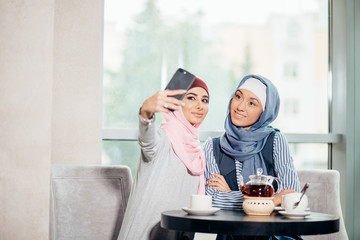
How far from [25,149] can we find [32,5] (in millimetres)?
782

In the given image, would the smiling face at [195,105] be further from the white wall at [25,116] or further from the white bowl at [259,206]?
the white wall at [25,116]

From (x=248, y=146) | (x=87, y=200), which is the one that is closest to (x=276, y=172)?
(x=248, y=146)

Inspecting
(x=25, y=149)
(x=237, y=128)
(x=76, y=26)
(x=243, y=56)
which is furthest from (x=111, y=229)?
(x=243, y=56)

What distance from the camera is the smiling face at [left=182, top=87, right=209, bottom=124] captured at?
2.24 m

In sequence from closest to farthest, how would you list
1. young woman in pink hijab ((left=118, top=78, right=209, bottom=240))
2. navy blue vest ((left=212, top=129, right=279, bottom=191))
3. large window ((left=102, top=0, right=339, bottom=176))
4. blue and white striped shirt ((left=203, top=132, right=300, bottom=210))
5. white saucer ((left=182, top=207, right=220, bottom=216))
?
white saucer ((left=182, top=207, right=220, bottom=216)) < young woman in pink hijab ((left=118, top=78, right=209, bottom=240)) < blue and white striped shirt ((left=203, top=132, right=300, bottom=210)) < navy blue vest ((left=212, top=129, right=279, bottom=191)) < large window ((left=102, top=0, right=339, bottom=176))

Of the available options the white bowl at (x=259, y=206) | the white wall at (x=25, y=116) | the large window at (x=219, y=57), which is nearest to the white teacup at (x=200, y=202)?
the white bowl at (x=259, y=206)

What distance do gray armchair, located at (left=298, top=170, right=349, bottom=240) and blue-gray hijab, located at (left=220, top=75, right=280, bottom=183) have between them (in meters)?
0.45

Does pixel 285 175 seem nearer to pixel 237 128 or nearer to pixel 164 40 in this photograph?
pixel 237 128

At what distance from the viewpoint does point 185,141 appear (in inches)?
85.4

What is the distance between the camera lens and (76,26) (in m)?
Answer: 3.08

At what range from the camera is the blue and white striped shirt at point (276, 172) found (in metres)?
2.21

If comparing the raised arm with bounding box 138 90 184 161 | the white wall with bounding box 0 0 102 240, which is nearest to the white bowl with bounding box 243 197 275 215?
the raised arm with bounding box 138 90 184 161

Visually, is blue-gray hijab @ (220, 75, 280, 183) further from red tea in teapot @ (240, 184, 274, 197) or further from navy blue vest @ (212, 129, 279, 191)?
red tea in teapot @ (240, 184, 274, 197)

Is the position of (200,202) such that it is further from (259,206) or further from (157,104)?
(157,104)
